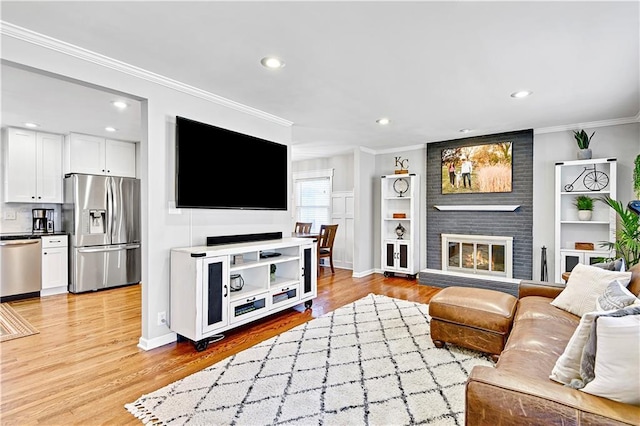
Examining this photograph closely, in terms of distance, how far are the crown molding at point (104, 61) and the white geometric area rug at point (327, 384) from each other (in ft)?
8.10

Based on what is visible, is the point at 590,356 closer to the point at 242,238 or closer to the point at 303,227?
the point at 242,238

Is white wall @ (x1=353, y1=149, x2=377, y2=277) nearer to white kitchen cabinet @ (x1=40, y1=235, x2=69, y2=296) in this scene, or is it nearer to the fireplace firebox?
the fireplace firebox

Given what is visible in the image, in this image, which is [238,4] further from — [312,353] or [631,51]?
[631,51]

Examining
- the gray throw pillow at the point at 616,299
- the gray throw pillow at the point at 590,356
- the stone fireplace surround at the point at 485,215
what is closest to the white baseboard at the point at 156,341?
the gray throw pillow at the point at 590,356

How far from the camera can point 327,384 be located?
2.24 meters

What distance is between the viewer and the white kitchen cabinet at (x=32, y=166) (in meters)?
4.57

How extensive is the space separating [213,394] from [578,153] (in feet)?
17.1

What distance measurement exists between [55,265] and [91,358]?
9.51 ft

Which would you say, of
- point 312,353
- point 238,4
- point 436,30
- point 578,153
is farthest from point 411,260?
point 238,4

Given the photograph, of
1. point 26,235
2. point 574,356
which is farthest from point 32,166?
point 574,356

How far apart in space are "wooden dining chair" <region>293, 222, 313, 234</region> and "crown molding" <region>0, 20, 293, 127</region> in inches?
146

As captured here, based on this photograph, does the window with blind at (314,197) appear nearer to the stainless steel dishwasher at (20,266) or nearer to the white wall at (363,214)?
the white wall at (363,214)

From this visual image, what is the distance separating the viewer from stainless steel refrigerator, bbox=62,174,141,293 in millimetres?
4770

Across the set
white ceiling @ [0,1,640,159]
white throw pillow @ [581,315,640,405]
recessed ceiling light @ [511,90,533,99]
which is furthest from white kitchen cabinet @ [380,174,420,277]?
white throw pillow @ [581,315,640,405]
